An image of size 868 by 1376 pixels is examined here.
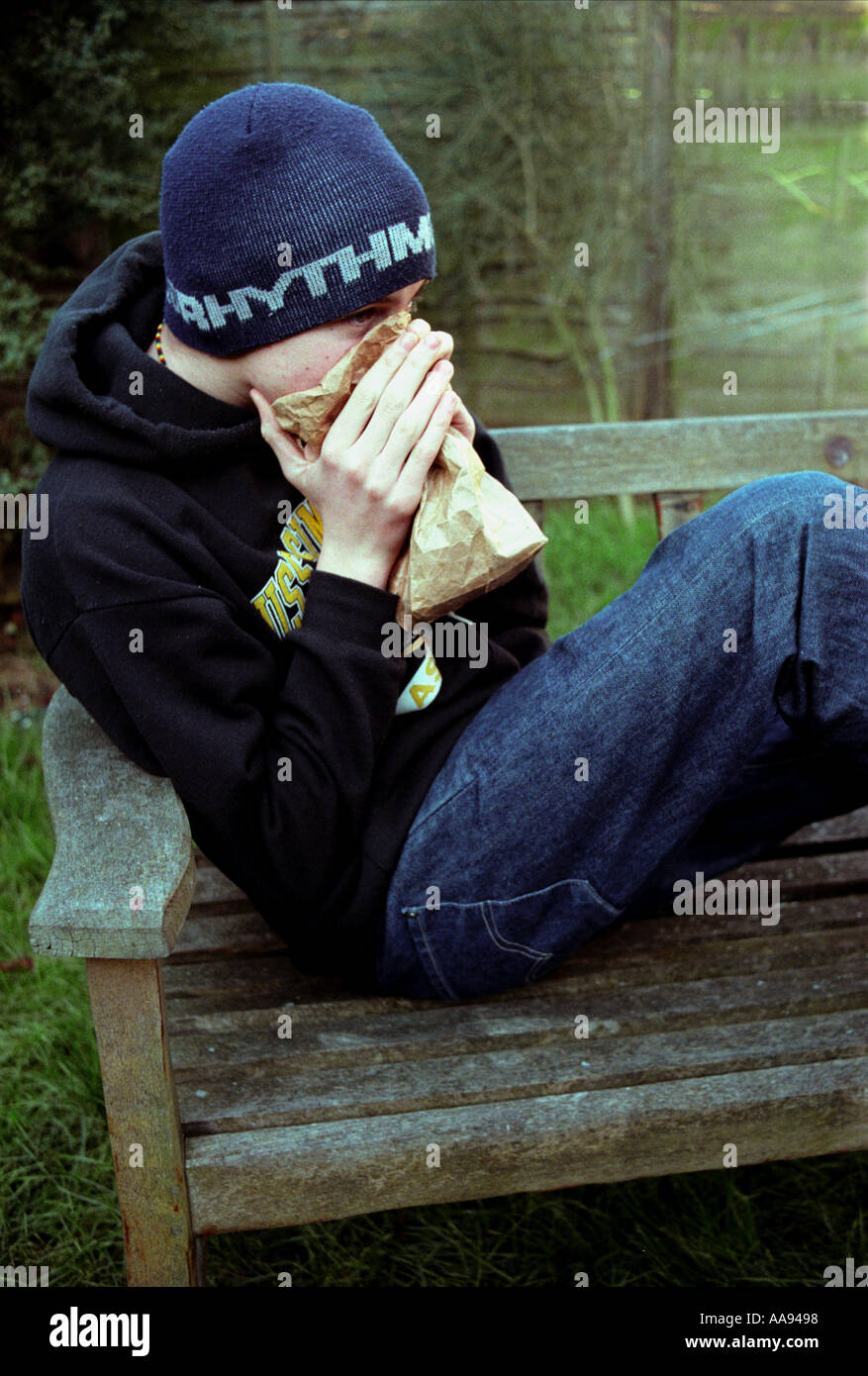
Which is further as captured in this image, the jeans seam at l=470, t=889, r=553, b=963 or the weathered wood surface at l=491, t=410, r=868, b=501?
the weathered wood surface at l=491, t=410, r=868, b=501

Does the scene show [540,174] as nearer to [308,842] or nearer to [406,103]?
[406,103]

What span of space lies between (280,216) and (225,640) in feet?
1.60

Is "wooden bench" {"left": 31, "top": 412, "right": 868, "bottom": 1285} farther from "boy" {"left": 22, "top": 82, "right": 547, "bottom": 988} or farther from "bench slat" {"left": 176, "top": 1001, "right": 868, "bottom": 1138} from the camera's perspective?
"boy" {"left": 22, "top": 82, "right": 547, "bottom": 988}

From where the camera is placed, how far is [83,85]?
3479 millimetres

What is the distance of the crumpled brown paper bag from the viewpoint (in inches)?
61.2

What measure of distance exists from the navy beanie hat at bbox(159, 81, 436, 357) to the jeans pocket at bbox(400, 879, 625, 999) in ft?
2.41

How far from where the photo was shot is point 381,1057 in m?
1.63

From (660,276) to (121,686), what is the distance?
3926 millimetres

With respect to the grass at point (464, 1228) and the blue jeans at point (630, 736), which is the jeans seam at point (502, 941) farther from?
the grass at point (464, 1228)

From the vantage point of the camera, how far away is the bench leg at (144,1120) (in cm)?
134

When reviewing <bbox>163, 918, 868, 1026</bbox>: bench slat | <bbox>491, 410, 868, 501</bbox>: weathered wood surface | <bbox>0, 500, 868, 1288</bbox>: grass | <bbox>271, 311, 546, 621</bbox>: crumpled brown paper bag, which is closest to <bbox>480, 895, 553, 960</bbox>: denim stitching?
<bbox>163, 918, 868, 1026</bbox>: bench slat

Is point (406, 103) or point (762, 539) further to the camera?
point (406, 103)

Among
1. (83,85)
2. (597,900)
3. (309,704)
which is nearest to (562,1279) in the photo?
(597,900)

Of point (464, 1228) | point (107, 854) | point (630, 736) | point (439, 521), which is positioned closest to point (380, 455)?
point (439, 521)
